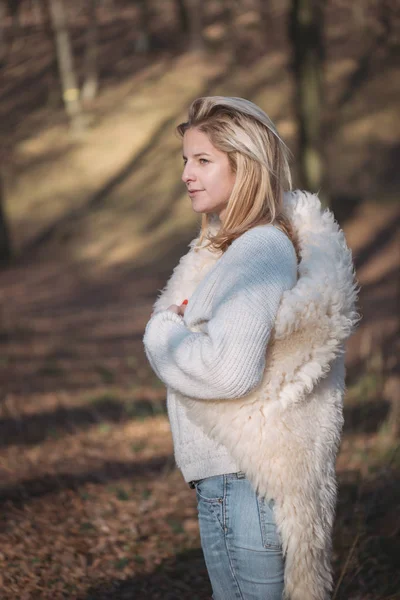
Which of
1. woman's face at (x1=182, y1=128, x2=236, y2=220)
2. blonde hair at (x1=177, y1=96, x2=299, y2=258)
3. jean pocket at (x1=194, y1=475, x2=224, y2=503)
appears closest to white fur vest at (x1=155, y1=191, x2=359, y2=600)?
jean pocket at (x1=194, y1=475, x2=224, y2=503)

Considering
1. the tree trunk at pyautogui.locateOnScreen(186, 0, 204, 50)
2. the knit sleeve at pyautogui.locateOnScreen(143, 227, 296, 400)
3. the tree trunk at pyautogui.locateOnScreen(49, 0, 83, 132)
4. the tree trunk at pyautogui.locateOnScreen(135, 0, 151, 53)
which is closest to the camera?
the knit sleeve at pyautogui.locateOnScreen(143, 227, 296, 400)

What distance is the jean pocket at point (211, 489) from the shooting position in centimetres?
225

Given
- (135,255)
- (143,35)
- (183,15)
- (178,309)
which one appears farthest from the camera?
(183,15)

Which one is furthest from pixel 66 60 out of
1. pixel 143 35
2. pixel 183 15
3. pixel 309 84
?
pixel 309 84

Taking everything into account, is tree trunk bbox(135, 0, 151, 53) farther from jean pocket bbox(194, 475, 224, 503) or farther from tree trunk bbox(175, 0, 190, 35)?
jean pocket bbox(194, 475, 224, 503)

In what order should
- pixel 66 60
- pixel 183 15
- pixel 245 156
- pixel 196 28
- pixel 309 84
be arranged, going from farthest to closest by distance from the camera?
pixel 183 15
pixel 196 28
pixel 66 60
pixel 309 84
pixel 245 156

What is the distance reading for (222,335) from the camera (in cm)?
209

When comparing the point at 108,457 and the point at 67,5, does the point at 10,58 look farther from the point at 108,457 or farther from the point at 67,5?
the point at 108,457

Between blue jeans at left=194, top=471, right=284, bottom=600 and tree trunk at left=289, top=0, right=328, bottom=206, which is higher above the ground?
tree trunk at left=289, top=0, right=328, bottom=206

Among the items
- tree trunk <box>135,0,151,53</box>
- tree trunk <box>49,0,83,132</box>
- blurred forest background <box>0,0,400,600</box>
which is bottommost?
blurred forest background <box>0,0,400,600</box>

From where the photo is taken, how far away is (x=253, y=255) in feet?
7.18

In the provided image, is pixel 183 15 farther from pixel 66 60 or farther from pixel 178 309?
pixel 178 309

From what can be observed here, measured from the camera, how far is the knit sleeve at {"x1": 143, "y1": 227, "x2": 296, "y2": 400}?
2090 mm

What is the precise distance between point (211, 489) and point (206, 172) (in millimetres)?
994
